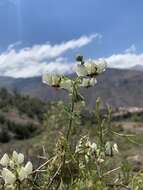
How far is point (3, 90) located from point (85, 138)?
6466 cm

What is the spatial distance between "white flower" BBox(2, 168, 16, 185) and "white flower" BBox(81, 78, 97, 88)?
64 centimetres

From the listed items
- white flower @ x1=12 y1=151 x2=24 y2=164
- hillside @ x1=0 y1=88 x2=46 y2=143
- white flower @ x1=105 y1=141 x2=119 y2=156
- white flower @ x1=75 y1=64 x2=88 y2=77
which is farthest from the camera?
hillside @ x1=0 y1=88 x2=46 y2=143

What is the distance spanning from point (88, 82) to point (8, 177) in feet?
2.29

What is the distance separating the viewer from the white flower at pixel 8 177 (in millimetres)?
2548

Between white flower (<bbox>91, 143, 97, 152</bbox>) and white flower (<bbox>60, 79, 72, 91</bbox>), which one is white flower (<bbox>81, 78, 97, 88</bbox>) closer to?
white flower (<bbox>60, 79, 72, 91</bbox>)

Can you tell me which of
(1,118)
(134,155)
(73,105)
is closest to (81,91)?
(73,105)

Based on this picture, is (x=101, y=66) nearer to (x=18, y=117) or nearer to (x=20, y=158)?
(x=20, y=158)

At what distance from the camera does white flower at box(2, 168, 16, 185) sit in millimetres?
2548

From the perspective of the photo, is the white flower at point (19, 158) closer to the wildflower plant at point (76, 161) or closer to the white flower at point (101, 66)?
the wildflower plant at point (76, 161)

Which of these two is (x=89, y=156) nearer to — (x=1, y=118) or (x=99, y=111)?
(x=99, y=111)

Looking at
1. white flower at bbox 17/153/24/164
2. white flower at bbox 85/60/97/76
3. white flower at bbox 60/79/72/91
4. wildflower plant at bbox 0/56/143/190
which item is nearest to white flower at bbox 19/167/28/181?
wildflower plant at bbox 0/56/143/190

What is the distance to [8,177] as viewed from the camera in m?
2.55

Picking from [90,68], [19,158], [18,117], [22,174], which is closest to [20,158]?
[19,158]

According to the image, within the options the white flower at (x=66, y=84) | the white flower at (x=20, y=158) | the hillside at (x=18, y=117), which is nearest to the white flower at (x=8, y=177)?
the white flower at (x=20, y=158)
